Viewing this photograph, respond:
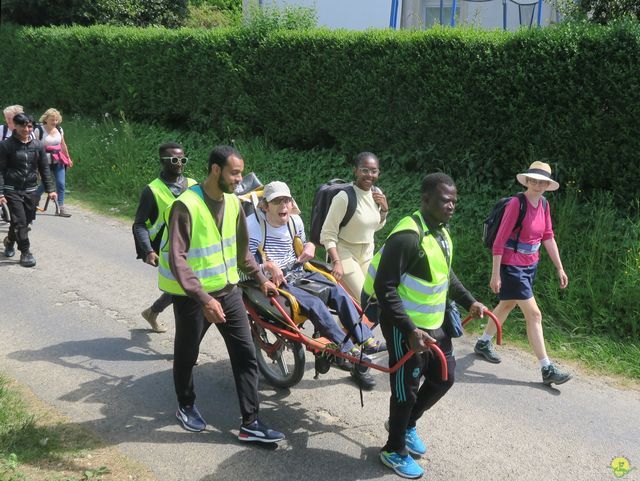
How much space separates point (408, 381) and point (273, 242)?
2002 millimetres

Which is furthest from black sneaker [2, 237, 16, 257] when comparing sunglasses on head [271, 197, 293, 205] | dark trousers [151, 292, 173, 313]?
sunglasses on head [271, 197, 293, 205]

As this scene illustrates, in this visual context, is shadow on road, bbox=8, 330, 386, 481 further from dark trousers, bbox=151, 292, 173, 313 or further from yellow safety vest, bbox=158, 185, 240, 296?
yellow safety vest, bbox=158, 185, 240, 296

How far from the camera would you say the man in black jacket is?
917cm

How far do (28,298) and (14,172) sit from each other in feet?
6.33

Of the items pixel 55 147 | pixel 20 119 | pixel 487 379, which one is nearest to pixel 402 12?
pixel 55 147

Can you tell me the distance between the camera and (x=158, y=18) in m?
Answer: 21.2

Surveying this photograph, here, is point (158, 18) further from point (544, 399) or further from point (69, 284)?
point (544, 399)

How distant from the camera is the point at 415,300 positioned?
4535 millimetres

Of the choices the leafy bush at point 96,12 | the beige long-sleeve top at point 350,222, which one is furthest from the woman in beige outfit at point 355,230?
the leafy bush at point 96,12

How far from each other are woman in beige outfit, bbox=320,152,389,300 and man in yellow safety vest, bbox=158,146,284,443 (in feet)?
4.24

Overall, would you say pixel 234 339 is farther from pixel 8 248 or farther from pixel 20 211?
pixel 8 248

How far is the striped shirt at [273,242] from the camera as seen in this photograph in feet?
20.0

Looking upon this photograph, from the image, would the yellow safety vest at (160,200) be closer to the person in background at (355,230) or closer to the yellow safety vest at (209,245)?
the person in background at (355,230)

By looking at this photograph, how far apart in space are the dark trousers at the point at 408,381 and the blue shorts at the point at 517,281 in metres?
1.85
